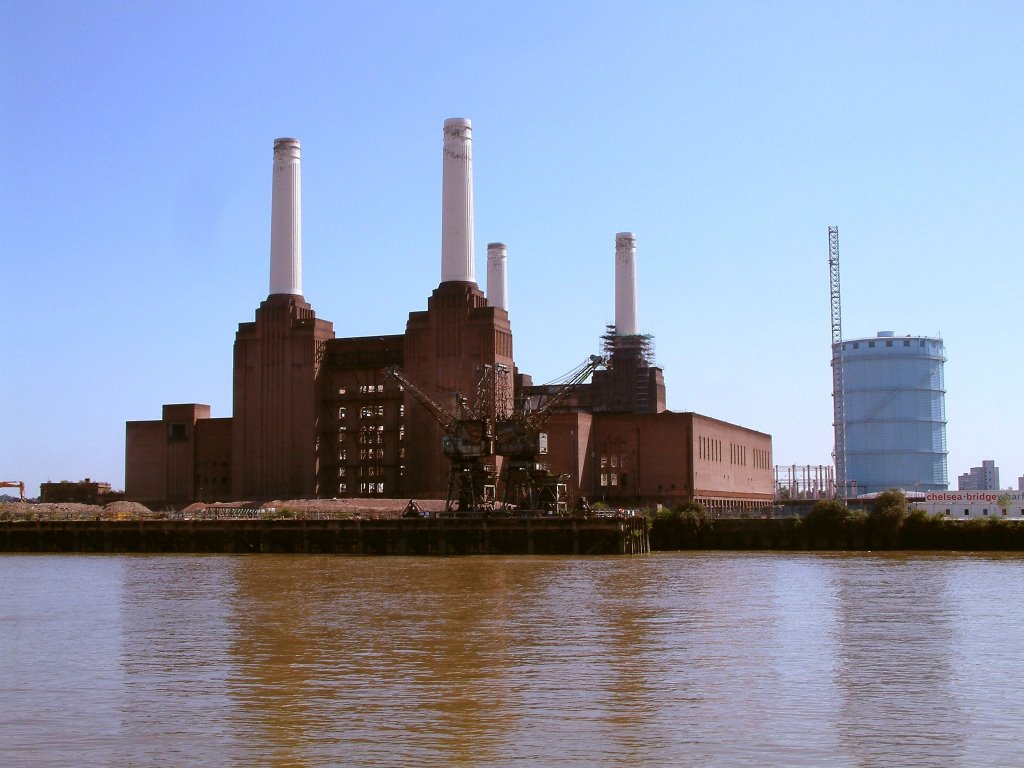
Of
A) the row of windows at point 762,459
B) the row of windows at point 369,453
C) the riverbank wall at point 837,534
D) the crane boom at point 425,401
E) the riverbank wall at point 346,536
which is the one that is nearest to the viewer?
the riverbank wall at point 346,536

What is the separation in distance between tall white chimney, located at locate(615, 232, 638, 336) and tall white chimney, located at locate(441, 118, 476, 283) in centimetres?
3072

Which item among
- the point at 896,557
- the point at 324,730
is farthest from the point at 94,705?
the point at 896,557

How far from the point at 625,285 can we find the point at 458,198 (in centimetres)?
3358

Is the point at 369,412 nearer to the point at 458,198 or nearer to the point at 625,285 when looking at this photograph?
the point at 458,198

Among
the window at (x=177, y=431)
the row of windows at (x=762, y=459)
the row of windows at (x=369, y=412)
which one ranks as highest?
the row of windows at (x=369, y=412)

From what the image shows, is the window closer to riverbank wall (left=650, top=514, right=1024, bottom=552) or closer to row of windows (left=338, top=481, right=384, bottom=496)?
row of windows (left=338, top=481, right=384, bottom=496)

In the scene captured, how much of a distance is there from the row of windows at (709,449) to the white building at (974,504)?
69.9 feet

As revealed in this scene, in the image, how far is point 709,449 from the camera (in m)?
134

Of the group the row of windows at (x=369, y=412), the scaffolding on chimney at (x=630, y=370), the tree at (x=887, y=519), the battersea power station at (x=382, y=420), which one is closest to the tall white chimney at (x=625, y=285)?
the scaffolding on chimney at (x=630, y=370)

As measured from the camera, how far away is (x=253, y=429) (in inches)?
5094

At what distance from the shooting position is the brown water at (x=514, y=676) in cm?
1938

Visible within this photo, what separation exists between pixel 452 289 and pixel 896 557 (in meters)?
54.0

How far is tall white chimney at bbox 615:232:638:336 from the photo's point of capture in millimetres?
147750

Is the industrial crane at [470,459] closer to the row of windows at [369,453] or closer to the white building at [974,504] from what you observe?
the row of windows at [369,453]
